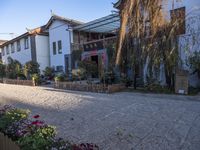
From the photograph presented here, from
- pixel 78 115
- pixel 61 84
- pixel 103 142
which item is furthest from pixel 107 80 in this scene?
pixel 103 142

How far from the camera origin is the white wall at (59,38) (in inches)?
955

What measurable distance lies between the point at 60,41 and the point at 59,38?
40 cm

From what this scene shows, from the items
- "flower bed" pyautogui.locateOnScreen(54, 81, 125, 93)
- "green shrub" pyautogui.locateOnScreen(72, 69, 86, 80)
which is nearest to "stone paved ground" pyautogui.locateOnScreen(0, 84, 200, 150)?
"flower bed" pyautogui.locateOnScreen(54, 81, 125, 93)

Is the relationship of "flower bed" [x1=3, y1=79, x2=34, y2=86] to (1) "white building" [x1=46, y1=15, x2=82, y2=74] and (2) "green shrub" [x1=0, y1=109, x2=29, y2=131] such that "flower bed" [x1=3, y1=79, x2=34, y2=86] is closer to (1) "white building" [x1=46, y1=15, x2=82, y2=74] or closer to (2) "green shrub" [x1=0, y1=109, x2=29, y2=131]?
(1) "white building" [x1=46, y1=15, x2=82, y2=74]

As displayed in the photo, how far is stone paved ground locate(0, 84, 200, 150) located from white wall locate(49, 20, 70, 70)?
14814 millimetres

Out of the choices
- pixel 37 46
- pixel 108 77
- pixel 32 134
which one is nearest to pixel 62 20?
pixel 37 46

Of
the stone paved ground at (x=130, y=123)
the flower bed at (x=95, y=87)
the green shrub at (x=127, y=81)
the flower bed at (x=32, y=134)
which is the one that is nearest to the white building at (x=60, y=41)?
the flower bed at (x=95, y=87)

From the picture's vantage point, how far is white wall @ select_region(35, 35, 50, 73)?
1099 inches

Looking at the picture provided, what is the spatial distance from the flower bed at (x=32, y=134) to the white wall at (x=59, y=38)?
62.3ft

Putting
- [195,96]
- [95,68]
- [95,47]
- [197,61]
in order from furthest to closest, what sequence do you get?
[95,47] → [95,68] → [197,61] → [195,96]

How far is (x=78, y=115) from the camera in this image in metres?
7.87

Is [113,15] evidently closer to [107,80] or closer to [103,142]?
[107,80]

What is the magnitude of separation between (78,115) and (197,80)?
7.91 metres

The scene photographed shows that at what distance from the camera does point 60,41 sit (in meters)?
25.2
